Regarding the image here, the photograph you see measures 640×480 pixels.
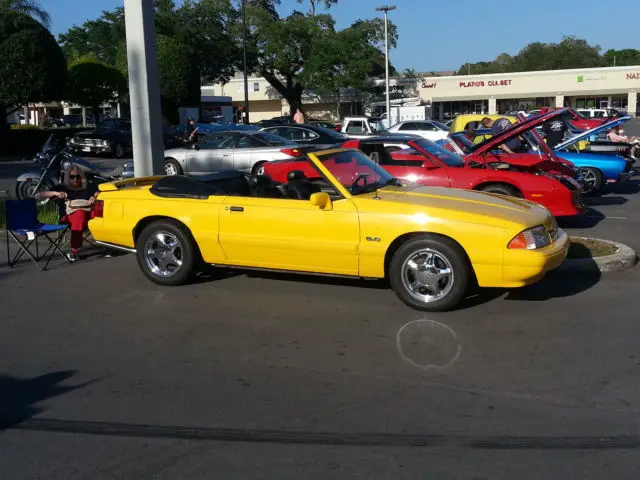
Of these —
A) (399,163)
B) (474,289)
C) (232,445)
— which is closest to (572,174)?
(399,163)

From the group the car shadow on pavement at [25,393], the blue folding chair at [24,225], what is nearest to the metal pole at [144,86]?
the blue folding chair at [24,225]

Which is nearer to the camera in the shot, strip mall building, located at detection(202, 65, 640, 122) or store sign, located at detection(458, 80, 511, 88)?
strip mall building, located at detection(202, 65, 640, 122)

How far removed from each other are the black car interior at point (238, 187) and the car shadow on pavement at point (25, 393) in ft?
8.82

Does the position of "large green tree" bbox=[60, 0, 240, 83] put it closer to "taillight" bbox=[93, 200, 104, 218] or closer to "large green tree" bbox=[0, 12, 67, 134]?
"large green tree" bbox=[0, 12, 67, 134]

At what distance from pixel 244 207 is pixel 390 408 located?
313 cm

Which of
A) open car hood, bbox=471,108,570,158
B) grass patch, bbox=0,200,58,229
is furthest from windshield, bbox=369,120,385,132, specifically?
grass patch, bbox=0,200,58,229

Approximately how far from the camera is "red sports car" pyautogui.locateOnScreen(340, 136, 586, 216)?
9.77 m

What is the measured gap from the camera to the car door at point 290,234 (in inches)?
255

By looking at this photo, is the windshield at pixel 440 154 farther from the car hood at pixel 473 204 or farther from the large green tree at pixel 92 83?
the large green tree at pixel 92 83

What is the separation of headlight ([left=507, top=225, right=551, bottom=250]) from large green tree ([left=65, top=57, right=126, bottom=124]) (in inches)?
1517

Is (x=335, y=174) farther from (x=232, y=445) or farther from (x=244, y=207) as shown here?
(x=232, y=445)

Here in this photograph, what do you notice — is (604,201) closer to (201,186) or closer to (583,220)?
(583,220)

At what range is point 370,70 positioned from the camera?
5012 cm

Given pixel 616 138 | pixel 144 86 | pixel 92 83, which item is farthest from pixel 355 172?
pixel 92 83
